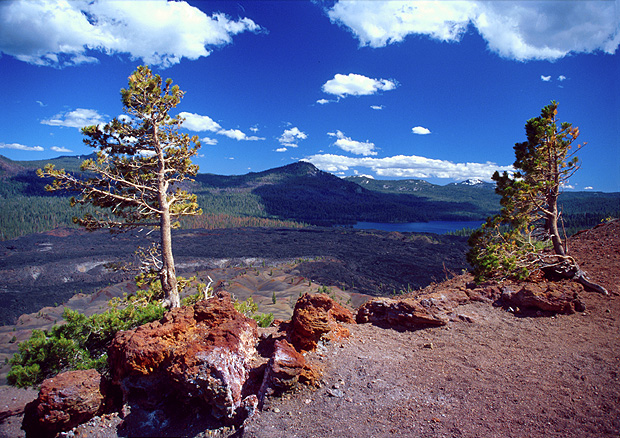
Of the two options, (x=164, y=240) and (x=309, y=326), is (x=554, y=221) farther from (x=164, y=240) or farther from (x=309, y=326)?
(x=164, y=240)

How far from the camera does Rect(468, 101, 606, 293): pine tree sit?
893cm

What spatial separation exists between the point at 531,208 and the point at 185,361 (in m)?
10.0

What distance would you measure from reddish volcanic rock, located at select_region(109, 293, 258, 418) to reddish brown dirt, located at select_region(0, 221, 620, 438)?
498mm

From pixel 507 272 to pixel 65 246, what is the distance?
83498 mm

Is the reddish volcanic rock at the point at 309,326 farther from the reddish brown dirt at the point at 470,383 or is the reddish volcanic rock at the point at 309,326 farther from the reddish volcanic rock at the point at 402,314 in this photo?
the reddish volcanic rock at the point at 402,314

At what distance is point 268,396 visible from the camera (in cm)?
499

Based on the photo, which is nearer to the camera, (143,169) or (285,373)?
(285,373)

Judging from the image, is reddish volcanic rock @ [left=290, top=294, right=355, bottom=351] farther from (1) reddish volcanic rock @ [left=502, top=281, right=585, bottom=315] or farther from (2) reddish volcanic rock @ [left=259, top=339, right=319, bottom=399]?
(1) reddish volcanic rock @ [left=502, top=281, right=585, bottom=315]

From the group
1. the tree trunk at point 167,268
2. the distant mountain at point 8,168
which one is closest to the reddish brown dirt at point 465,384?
the tree trunk at point 167,268

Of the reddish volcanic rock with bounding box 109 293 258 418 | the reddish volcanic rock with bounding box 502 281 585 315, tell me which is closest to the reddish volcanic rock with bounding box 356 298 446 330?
the reddish volcanic rock with bounding box 502 281 585 315

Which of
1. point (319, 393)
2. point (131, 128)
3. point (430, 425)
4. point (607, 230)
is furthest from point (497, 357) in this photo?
point (131, 128)

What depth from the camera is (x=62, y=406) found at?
15.9ft

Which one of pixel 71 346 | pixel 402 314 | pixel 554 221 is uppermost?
pixel 554 221

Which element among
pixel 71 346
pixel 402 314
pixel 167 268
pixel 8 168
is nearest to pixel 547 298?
pixel 402 314
